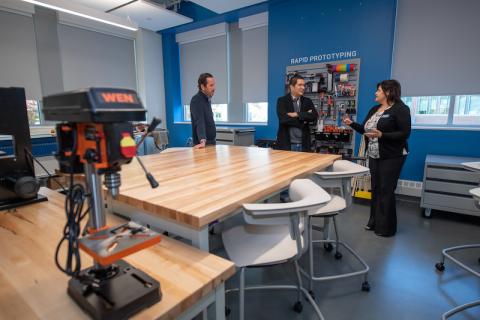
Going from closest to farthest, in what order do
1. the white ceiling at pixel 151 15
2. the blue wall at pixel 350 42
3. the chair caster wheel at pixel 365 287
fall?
the chair caster wheel at pixel 365 287
the blue wall at pixel 350 42
the white ceiling at pixel 151 15

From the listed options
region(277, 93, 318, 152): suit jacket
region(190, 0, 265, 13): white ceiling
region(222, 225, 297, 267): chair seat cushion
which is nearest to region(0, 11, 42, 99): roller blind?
region(190, 0, 265, 13): white ceiling

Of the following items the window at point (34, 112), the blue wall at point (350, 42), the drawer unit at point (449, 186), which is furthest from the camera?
Answer: the window at point (34, 112)

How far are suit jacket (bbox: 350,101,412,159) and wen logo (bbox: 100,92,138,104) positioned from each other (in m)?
2.59

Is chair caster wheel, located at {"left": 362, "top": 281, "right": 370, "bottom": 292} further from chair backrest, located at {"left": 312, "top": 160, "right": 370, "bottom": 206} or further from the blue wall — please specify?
the blue wall

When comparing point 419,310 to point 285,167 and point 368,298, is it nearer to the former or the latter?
point 368,298

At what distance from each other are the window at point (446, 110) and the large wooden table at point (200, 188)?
8.53 feet

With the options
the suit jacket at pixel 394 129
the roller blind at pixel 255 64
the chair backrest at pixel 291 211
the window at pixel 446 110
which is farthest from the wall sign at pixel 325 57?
the chair backrest at pixel 291 211

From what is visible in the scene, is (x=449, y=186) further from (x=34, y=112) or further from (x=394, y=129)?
(x=34, y=112)

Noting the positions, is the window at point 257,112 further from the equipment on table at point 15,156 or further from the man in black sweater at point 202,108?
the equipment on table at point 15,156

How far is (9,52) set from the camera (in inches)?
171

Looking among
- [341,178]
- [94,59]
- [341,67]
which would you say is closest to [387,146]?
[341,178]

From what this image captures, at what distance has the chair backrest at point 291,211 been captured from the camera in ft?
3.53

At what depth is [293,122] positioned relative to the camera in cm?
335

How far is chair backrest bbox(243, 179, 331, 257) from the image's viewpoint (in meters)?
1.08
